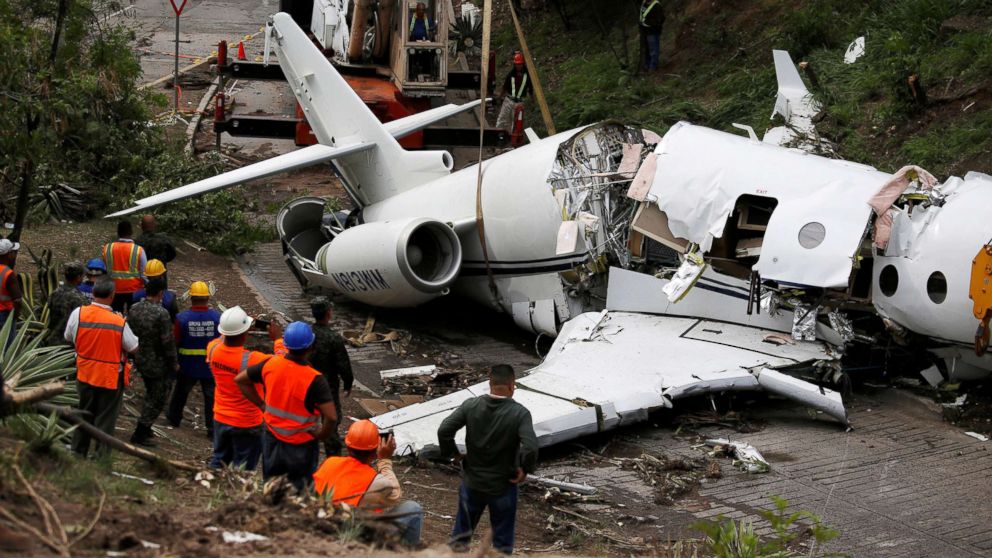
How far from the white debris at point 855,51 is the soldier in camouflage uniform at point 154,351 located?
1384 cm

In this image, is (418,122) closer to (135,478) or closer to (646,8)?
(646,8)

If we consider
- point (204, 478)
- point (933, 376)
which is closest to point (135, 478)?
point (204, 478)

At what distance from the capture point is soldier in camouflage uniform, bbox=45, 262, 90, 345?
1006 cm

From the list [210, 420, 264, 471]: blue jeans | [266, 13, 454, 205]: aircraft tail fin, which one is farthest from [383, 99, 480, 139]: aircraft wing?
[210, 420, 264, 471]: blue jeans

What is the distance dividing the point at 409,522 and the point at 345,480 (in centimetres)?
45

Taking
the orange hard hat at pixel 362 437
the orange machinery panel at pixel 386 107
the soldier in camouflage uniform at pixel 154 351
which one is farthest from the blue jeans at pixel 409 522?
the orange machinery panel at pixel 386 107

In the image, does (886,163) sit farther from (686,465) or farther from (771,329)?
(686,465)

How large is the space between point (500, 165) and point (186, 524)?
915 cm

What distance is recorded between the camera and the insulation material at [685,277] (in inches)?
482

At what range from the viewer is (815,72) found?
19.7 m

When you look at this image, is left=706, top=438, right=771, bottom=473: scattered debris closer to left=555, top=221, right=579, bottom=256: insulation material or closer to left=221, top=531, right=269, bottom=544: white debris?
left=555, top=221, right=579, bottom=256: insulation material

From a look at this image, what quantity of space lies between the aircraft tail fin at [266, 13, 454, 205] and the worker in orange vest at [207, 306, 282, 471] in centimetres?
748

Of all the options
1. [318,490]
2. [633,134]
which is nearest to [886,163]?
[633,134]

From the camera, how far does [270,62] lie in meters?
22.5
